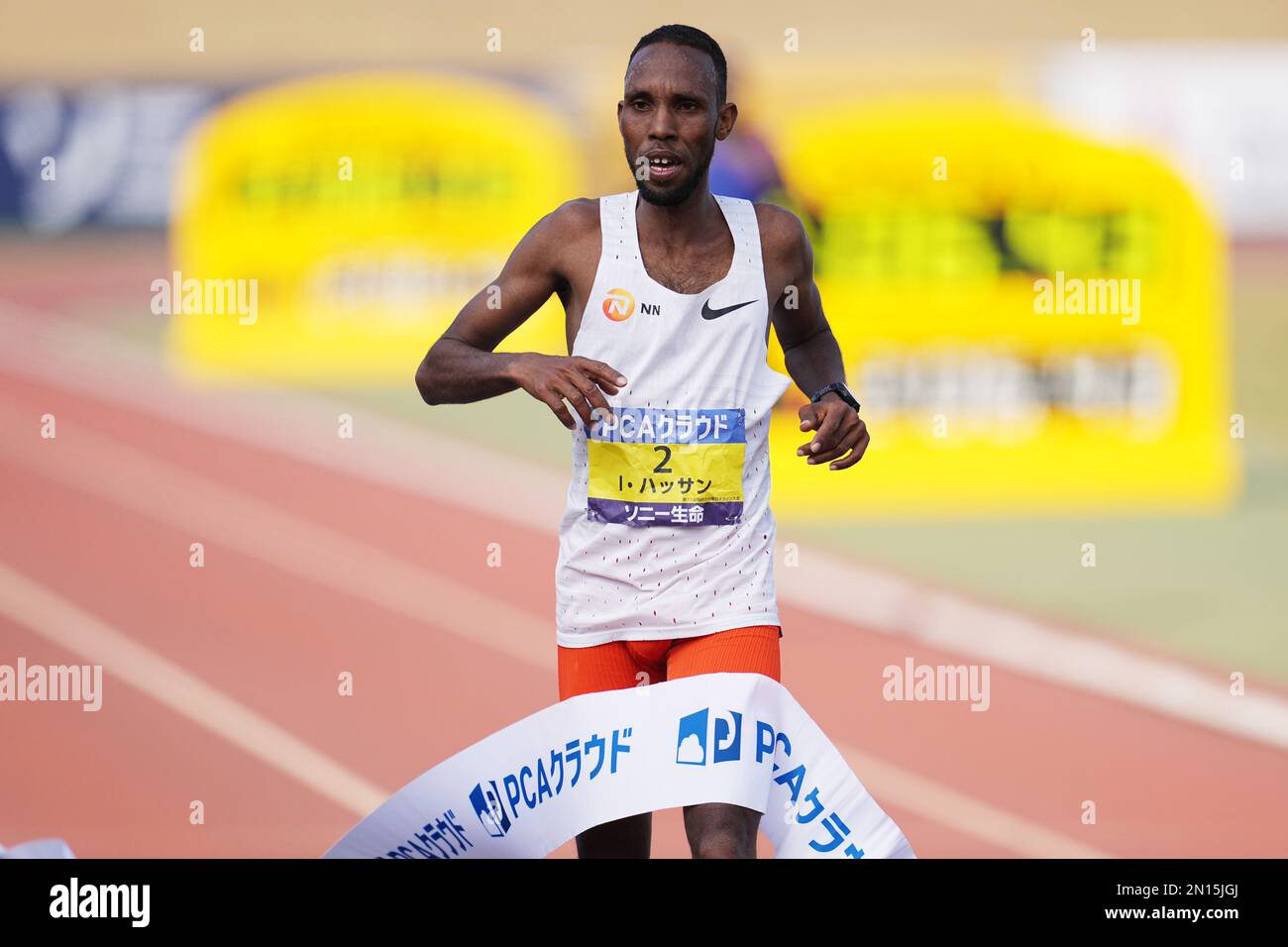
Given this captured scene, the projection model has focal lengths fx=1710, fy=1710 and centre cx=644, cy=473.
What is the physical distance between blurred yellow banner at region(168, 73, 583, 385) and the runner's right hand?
6.74m

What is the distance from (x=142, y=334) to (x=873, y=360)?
6.19m

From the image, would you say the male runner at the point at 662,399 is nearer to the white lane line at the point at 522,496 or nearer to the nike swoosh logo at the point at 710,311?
the nike swoosh logo at the point at 710,311

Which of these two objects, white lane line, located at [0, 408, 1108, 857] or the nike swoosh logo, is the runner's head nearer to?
the nike swoosh logo

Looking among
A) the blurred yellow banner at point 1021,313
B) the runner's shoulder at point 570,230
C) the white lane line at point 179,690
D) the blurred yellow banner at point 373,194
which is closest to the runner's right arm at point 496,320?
the runner's shoulder at point 570,230

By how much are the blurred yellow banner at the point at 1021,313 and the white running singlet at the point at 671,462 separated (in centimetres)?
582

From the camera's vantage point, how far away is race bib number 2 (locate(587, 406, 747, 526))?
276cm

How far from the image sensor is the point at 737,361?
2.79 metres

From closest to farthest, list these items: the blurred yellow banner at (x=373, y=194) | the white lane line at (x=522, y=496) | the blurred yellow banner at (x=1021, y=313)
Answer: the white lane line at (x=522, y=496) → the blurred yellow banner at (x=1021, y=313) → the blurred yellow banner at (x=373, y=194)

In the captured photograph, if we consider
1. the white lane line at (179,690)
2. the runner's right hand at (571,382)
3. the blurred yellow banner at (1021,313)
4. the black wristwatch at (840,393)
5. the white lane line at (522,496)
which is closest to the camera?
the runner's right hand at (571,382)

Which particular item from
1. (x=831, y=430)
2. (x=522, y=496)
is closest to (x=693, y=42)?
(x=831, y=430)

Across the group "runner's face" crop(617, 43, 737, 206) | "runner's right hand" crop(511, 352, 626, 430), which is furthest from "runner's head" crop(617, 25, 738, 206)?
"runner's right hand" crop(511, 352, 626, 430)

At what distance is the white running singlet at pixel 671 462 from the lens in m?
2.76

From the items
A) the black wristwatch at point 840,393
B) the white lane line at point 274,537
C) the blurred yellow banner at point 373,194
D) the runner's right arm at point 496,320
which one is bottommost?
the white lane line at point 274,537

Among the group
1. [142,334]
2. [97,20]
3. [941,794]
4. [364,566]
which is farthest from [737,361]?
[142,334]
